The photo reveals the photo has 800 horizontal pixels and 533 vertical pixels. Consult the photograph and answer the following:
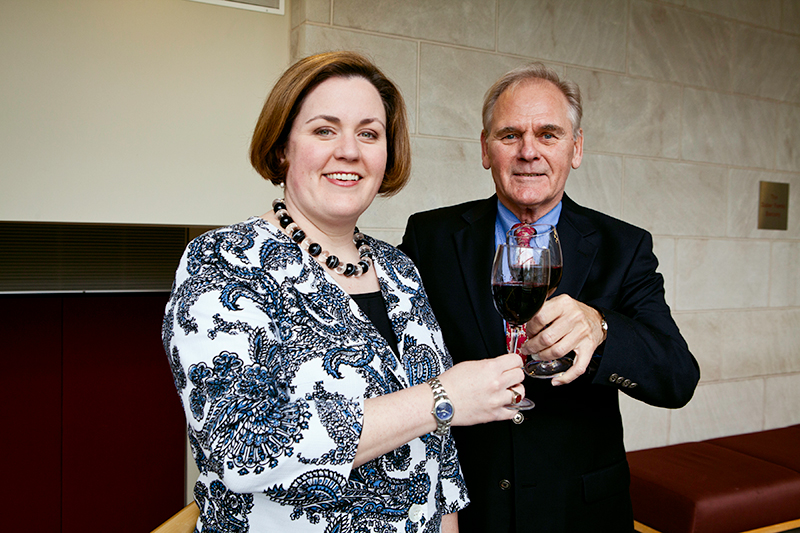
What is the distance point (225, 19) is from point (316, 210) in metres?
1.69

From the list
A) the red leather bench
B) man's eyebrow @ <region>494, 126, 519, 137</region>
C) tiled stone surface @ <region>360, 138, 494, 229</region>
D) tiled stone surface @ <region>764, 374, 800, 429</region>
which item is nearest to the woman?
man's eyebrow @ <region>494, 126, 519, 137</region>

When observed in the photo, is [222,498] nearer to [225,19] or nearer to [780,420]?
[225,19]

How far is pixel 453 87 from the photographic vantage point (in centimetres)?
293

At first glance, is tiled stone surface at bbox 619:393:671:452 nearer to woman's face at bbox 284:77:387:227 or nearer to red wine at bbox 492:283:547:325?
red wine at bbox 492:283:547:325

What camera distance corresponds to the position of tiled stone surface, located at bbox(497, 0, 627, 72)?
3.06 m

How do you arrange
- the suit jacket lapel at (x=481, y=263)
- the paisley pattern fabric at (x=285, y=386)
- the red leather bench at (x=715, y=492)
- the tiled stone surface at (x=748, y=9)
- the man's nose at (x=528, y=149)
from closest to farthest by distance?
the paisley pattern fabric at (x=285, y=386), the suit jacket lapel at (x=481, y=263), the man's nose at (x=528, y=149), the red leather bench at (x=715, y=492), the tiled stone surface at (x=748, y=9)

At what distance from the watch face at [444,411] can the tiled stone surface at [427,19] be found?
6.69 feet

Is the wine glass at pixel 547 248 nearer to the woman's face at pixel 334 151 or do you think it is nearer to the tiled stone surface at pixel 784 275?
the woman's face at pixel 334 151

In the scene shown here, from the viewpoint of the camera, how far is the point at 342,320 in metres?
1.25

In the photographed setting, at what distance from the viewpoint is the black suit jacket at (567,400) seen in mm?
1622

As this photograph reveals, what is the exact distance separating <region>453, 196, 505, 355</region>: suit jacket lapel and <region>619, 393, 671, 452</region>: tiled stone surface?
6.53ft

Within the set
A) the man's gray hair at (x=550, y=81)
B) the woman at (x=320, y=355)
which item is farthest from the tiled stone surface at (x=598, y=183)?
the woman at (x=320, y=355)

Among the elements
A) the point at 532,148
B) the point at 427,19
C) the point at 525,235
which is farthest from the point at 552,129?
the point at 427,19

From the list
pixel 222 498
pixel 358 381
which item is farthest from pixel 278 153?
pixel 222 498
